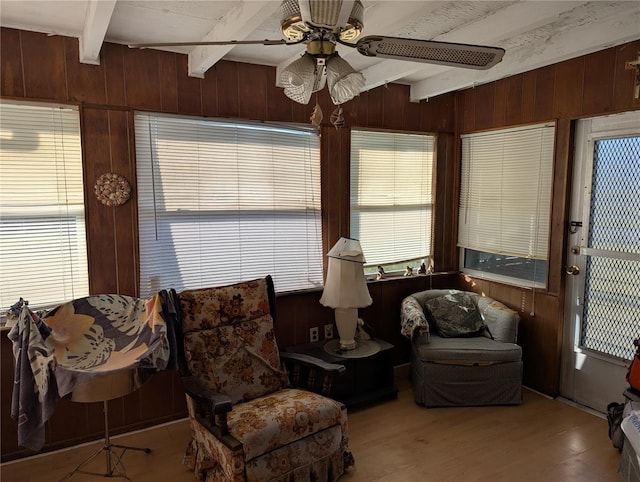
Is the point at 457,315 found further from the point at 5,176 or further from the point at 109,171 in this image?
the point at 5,176

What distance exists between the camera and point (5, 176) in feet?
8.20

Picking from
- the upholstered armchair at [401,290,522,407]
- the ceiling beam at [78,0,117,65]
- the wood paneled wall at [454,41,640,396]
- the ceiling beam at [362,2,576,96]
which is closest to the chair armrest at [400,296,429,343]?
the upholstered armchair at [401,290,522,407]

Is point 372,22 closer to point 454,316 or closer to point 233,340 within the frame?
point 233,340

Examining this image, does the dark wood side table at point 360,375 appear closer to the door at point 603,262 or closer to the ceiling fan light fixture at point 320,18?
the door at point 603,262

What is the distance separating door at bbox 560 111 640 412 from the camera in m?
2.95

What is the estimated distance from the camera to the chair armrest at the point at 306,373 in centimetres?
274

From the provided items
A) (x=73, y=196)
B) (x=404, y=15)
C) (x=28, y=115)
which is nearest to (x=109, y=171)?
(x=73, y=196)

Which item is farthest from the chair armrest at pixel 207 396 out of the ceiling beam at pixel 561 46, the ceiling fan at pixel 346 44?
the ceiling beam at pixel 561 46

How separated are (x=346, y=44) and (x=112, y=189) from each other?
189cm

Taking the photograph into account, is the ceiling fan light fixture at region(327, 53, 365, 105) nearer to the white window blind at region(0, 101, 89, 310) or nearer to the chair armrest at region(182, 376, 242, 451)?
Answer: the chair armrest at region(182, 376, 242, 451)

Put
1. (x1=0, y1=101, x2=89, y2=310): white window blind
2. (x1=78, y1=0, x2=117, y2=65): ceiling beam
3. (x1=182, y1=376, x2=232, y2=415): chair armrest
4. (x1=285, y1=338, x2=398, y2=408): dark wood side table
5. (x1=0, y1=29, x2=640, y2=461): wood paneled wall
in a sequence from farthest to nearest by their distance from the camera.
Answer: (x1=285, y1=338, x2=398, y2=408): dark wood side table → (x1=0, y1=29, x2=640, y2=461): wood paneled wall → (x1=0, y1=101, x2=89, y2=310): white window blind → (x1=182, y1=376, x2=232, y2=415): chair armrest → (x1=78, y1=0, x2=117, y2=65): ceiling beam

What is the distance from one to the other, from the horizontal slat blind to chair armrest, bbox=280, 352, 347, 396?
191cm

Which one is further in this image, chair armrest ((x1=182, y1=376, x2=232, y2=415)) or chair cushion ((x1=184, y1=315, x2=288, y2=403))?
chair cushion ((x1=184, y1=315, x2=288, y2=403))

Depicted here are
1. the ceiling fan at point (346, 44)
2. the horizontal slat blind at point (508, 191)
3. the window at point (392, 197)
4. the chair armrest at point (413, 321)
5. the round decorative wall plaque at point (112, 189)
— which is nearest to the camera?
the ceiling fan at point (346, 44)
